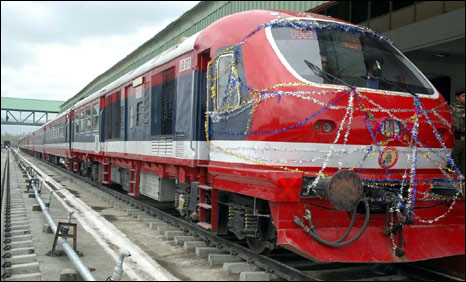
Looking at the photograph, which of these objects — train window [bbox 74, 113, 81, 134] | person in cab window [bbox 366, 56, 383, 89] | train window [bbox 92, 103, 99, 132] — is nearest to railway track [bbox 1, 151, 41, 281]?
person in cab window [bbox 366, 56, 383, 89]

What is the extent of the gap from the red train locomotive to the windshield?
0.05ft

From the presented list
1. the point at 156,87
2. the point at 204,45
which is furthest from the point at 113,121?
the point at 204,45

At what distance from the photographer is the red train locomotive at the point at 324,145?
4.62m

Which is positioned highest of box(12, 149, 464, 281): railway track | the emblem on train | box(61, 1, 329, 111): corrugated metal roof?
box(61, 1, 329, 111): corrugated metal roof

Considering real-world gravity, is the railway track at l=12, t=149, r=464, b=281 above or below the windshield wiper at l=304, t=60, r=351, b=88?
below

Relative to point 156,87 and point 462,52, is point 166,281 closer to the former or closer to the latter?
point 156,87

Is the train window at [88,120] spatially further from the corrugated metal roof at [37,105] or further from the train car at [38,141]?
the corrugated metal roof at [37,105]

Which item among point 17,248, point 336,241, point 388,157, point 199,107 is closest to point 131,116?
point 199,107

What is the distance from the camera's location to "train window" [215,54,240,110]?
5.48 meters

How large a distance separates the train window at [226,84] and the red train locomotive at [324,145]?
0.05 ft

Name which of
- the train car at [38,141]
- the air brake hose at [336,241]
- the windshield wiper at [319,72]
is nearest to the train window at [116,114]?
the windshield wiper at [319,72]

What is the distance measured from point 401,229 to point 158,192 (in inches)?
201

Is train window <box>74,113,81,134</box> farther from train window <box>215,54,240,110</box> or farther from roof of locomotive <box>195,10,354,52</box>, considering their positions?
train window <box>215,54,240,110</box>

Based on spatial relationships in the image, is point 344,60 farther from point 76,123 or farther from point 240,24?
point 76,123
